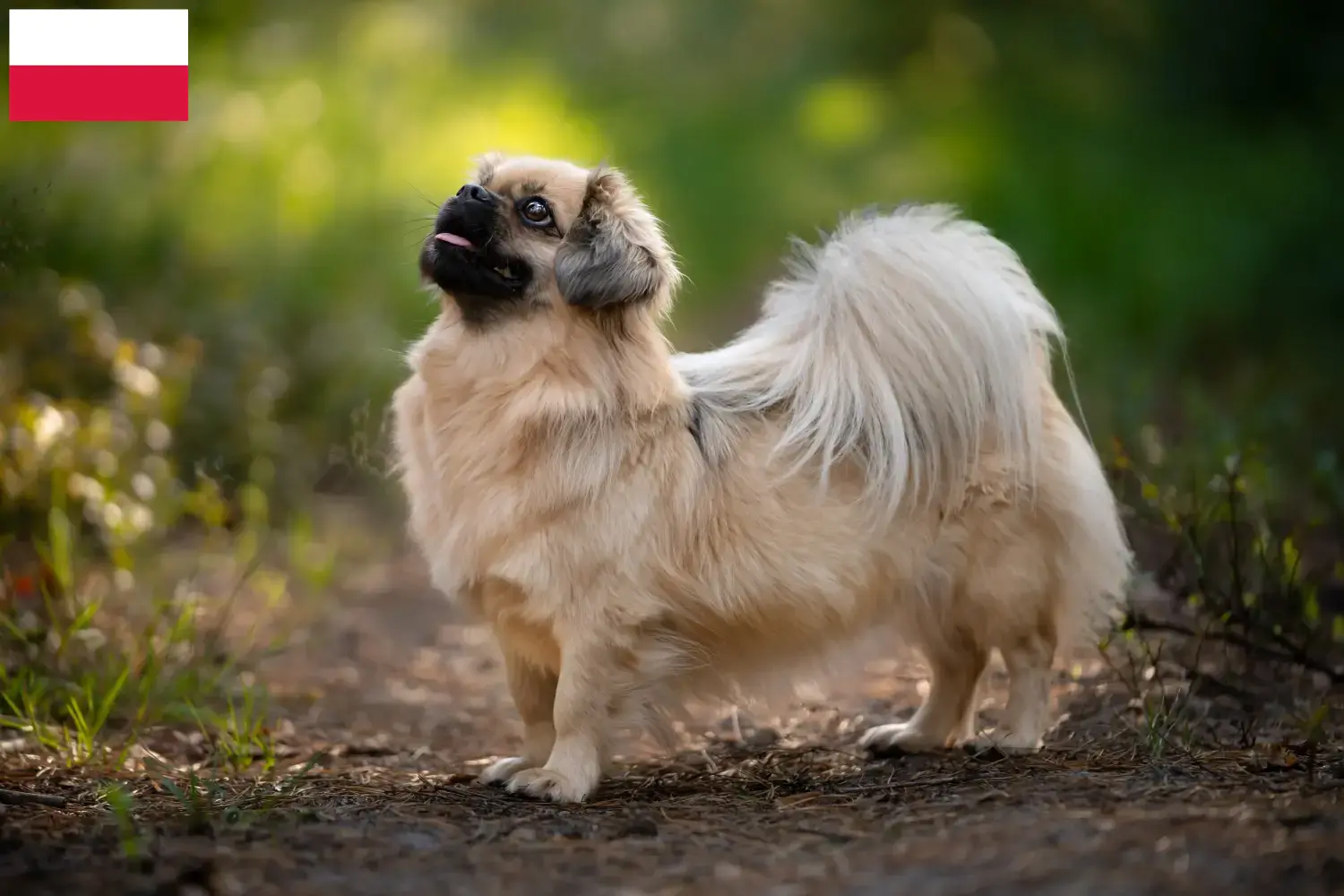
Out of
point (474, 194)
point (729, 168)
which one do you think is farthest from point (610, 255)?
point (729, 168)

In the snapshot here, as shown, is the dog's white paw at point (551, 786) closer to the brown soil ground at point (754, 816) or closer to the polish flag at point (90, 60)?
the brown soil ground at point (754, 816)

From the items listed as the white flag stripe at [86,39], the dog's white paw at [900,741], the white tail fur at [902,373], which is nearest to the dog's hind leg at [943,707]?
the dog's white paw at [900,741]

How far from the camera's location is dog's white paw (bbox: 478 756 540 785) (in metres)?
3.35

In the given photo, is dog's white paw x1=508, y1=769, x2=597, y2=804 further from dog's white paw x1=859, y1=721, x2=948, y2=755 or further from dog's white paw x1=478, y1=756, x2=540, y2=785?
dog's white paw x1=859, y1=721, x2=948, y2=755

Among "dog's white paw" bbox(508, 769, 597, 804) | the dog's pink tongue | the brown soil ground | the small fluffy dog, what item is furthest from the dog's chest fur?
the brown soil ground

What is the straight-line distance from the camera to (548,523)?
3.23 m

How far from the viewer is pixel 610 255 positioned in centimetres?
329

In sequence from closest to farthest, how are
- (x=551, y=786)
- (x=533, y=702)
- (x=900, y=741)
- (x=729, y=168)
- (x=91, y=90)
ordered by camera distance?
(x=551, y=786)
(x=533, y=702)
(x=900, y=741)
(x=91, y=90)
(x=729, y=168)

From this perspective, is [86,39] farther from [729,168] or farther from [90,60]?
[729,168]

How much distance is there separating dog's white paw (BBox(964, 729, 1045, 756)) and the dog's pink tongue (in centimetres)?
180

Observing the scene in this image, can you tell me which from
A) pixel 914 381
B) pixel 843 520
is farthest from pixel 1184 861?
pixel 914 381

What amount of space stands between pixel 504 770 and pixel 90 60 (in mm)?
3610

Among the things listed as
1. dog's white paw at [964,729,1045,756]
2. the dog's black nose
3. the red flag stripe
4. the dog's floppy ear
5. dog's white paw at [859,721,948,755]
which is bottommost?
dog's white paw at [859,721,948,755]

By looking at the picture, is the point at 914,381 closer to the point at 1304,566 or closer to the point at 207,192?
the point at 1304,566
